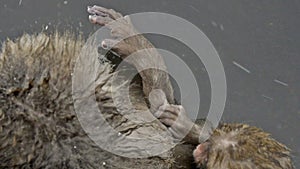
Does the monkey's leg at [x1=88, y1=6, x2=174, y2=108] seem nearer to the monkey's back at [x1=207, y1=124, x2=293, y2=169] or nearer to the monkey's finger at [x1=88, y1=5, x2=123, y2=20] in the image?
the monkey's finger at [x1=88, y1=5, x2=123, y2=20]

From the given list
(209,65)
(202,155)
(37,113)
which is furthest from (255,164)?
(37,113)

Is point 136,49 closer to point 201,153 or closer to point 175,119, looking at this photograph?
point 175,119

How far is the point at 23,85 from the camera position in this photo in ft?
8.11

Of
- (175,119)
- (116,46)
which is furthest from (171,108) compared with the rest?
(116,46)

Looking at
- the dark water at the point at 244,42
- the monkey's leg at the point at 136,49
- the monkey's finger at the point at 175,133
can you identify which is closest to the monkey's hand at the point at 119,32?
the monkey's leg at the point at 136,49

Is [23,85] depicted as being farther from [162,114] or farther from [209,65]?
[209,65]

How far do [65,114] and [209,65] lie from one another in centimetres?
107

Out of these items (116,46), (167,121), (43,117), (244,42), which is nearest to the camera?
(43,117)

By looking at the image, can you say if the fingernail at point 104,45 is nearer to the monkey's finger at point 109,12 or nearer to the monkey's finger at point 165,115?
the monkey's finger at point 109,12

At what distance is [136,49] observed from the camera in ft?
10.2

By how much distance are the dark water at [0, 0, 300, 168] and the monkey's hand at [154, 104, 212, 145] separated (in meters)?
0.31

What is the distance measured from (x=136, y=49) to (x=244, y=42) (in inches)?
20.8

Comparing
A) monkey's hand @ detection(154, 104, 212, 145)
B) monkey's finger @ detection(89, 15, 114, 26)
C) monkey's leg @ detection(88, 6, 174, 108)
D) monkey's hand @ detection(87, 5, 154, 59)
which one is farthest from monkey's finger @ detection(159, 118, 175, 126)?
Answer: monkey's finger @ detection(89, 15, 114, 26)

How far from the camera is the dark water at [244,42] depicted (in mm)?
3393
